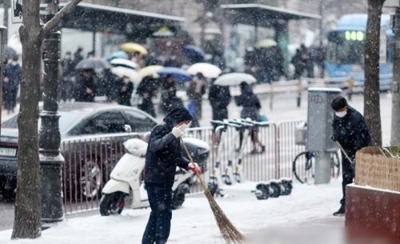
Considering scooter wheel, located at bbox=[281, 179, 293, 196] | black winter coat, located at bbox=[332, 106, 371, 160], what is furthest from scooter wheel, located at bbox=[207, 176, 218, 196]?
black winter coat, located at bbox=[332, 106, 371, 160]

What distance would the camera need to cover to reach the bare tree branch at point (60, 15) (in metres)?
13.4

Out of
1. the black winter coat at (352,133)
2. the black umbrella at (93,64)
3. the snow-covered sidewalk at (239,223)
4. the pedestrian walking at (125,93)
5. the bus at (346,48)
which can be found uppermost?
the bus at (346,48)

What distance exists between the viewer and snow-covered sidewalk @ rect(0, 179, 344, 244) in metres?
14.0

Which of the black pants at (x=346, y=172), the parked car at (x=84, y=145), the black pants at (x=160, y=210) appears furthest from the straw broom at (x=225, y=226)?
the parked car at (x=84, y=145)

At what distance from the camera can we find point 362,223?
1202 cm

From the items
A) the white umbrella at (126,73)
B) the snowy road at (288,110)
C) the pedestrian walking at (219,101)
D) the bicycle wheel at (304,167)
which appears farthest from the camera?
the white umbrella at (126,73)

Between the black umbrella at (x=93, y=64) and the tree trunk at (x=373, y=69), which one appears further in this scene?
the black umbrella at (x=93, y=64)

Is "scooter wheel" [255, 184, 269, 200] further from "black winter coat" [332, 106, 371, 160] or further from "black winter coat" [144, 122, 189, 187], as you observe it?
"black winter coat" [144, 122, 189, 187]

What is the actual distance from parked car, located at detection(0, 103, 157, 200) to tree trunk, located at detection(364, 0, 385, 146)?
3796 mm

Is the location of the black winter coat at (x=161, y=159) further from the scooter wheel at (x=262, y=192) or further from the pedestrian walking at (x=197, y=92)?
the pedestrian walking at (x=197, y=92)

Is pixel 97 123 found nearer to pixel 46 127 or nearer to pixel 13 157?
pixel 13 157

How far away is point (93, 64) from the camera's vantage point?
37531mm

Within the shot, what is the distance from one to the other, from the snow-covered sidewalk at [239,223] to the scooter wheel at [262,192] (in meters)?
0.12

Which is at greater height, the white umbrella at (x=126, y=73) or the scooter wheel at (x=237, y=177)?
the white umbrella at (x=126, y=73)
